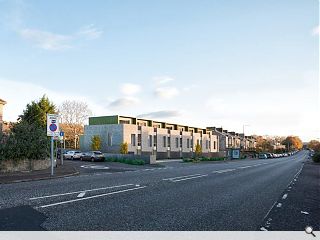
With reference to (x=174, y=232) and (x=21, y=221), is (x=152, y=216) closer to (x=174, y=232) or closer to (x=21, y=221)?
(x=174, y=232)

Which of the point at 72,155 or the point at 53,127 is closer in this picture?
the point at 53,127

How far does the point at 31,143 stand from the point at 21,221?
1696cm

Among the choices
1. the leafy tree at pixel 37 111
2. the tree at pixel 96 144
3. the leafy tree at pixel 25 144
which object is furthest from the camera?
the tree at pixel 96 144

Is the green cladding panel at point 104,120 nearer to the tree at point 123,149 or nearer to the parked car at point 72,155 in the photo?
the tree at point 123,149

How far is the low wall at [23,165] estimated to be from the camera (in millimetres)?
20548

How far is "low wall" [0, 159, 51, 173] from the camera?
20.5 m

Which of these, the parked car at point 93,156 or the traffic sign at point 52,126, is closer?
the traffic sign at point 52,126

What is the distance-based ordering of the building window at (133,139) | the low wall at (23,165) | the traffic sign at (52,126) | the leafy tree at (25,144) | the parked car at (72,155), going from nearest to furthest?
the traffic sign at (52,126), the low wall at (23,165), the leafy tree at (25,144), the parked car at (72,155), the building window at (133,139)

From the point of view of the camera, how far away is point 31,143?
2269 cm

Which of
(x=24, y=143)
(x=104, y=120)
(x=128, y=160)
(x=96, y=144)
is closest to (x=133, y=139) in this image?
(x=96, y=144)

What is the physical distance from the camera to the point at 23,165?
21.9m

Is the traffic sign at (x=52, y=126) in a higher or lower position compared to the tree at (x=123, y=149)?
higher

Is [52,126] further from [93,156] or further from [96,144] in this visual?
[96,144]

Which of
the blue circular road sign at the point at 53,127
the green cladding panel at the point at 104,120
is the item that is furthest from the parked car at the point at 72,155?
the blue circular road sign at the point at 53,127
